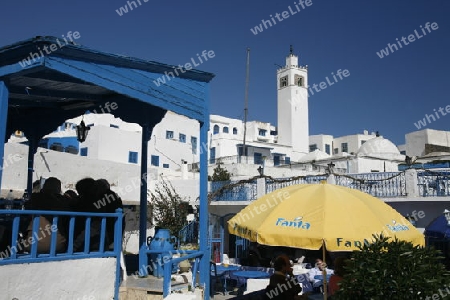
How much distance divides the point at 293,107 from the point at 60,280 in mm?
49074

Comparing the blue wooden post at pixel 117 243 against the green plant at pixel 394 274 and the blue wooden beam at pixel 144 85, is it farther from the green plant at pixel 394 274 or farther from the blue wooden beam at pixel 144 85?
the green plant at pixel 394 274

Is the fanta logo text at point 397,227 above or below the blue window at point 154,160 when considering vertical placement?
below

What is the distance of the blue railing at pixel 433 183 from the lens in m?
14.9

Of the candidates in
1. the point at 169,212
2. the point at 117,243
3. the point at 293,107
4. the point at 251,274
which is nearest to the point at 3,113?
the point at 117,243

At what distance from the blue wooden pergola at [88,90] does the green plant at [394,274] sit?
2.77 m

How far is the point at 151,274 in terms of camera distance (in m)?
6.74

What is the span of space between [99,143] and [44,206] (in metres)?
→ 26.2

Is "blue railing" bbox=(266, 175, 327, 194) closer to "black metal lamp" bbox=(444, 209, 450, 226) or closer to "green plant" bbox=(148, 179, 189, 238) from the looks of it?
"green plant" bbox=(148, 179, 189, 238)

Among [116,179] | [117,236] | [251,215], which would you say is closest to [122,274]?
[117,236]

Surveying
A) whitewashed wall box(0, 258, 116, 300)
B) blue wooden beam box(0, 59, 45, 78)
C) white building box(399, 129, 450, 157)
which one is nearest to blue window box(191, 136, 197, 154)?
white building box(399, 129, 450, 157)

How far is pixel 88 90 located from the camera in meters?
6.69

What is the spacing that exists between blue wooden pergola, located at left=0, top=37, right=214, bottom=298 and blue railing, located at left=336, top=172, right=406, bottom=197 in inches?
448

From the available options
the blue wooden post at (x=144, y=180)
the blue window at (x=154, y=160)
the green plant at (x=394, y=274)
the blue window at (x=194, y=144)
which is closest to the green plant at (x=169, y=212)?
the blue wooden post at (x=144, y=180)

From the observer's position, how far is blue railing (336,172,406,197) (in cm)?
1585
